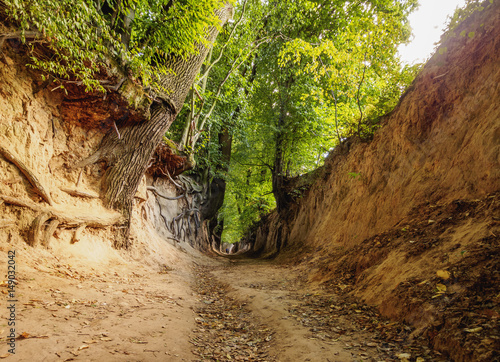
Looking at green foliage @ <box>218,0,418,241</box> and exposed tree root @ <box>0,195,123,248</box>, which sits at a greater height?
green foliage @ <box>218,0,418,241</box>

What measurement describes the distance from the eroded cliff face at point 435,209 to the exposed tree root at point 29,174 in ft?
18.2

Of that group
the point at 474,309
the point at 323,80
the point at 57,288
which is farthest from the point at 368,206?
the point at 323,80

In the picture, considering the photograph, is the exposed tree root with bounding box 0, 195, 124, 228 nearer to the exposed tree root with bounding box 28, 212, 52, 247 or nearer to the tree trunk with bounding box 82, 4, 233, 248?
the exposed tree root with bounding box 28, 212, 52, 247

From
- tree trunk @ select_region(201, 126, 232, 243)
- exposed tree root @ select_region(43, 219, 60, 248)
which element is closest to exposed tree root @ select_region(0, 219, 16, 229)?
exposed tree root @ select_region(43, 219, 60, 248)

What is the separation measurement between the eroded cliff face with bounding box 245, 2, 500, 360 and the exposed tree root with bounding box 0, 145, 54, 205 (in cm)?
554

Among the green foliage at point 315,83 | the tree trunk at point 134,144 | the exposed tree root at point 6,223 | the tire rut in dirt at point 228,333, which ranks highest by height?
the green foliage at point 315,83

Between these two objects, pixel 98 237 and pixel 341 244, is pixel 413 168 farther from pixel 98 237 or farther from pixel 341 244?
pixel 98 237

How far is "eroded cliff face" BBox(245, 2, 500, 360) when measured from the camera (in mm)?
2359

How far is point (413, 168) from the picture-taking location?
5348 millimetres

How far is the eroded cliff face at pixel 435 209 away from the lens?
236cm

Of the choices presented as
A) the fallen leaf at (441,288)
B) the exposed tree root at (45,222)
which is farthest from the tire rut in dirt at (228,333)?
the exposed tree root at (45,222)

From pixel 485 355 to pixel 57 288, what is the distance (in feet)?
14.8

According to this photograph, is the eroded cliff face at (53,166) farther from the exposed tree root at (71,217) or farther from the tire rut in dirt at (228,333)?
the tire rut in dirt at (228,333)

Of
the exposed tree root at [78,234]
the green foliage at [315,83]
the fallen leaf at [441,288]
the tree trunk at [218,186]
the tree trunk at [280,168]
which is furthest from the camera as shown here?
the tree trunk at [218,186]
